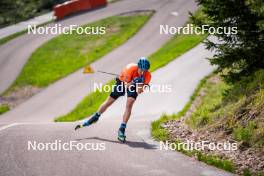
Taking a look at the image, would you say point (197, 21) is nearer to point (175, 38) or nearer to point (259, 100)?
point (259, 100)

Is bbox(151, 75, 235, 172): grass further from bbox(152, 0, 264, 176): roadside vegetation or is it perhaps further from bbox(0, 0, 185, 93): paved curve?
bbox(0, 0, 185, 93): paved curve

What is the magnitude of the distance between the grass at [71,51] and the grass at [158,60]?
14.7 feet

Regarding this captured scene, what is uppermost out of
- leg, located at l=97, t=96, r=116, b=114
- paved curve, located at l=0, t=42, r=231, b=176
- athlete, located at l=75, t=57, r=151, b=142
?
athlete, located at l=75, t=57, r=151, b=142

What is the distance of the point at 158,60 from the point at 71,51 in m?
9.24

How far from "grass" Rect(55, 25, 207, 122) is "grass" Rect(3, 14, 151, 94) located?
14.7ft

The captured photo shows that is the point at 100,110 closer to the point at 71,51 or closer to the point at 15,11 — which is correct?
the point at 71,51

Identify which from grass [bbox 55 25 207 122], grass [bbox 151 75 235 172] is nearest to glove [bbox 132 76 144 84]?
grass [bbox 151 75 235 172]

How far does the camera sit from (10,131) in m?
12.0

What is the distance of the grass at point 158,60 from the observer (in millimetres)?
23202

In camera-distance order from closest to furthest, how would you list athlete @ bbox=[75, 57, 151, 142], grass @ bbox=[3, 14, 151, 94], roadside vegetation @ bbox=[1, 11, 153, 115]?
athlete @ bbox=[75, 57, 151, 142] < roadside vegetation @ bbox=[1, 11, 153, 115] < grass @ bbox=[3, 14, 151, 94]

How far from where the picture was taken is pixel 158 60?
30531mm

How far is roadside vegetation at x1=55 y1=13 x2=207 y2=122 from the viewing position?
23188 mm

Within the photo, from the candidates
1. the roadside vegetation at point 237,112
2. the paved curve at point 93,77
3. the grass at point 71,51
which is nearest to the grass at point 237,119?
the roadside vegetation at point 237,112

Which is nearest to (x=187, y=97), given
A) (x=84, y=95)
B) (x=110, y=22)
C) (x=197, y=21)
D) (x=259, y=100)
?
(x=197, y=21)
